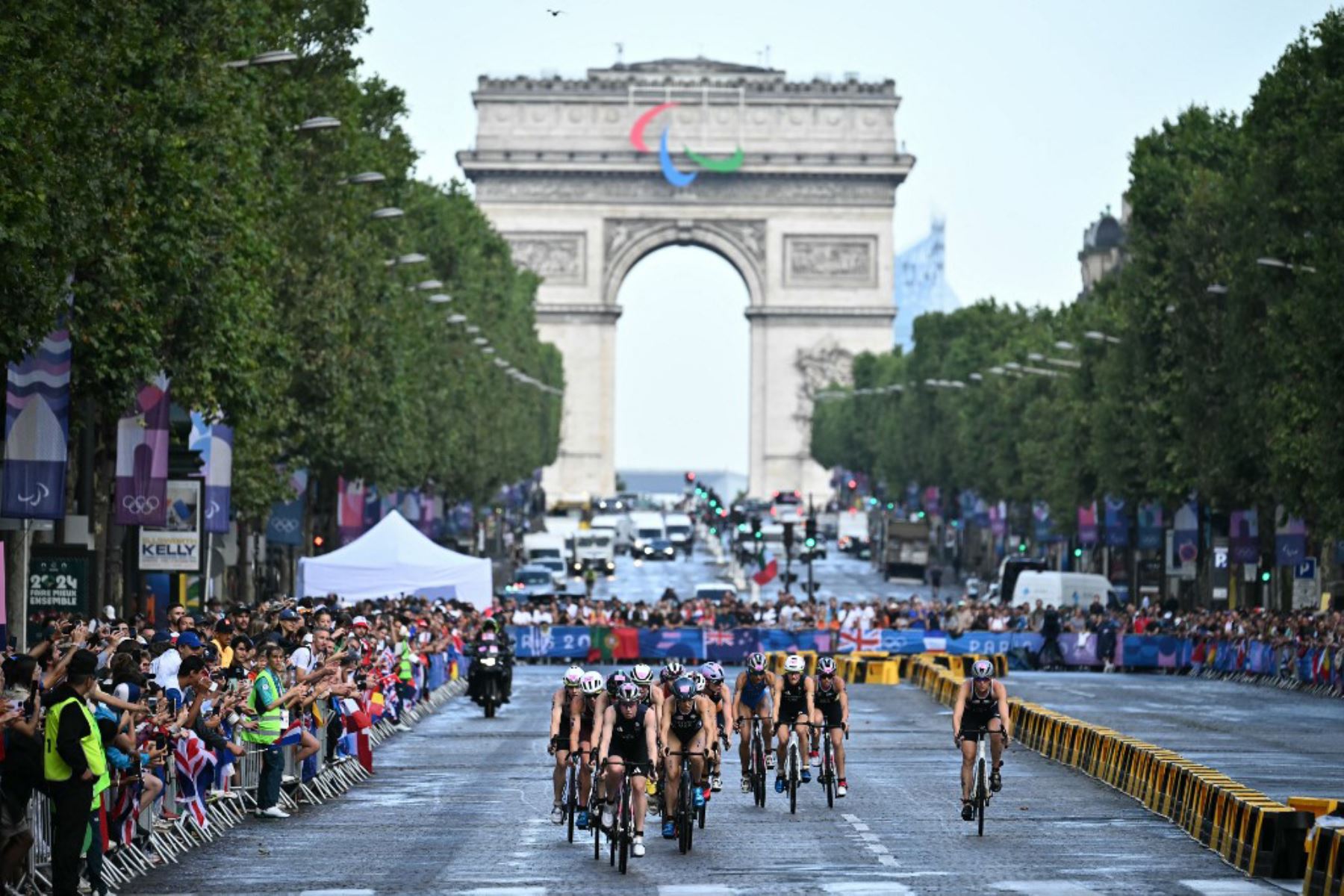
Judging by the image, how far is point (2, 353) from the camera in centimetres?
3184

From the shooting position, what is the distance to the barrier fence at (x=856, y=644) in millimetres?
69062

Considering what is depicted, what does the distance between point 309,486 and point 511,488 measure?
228 ft

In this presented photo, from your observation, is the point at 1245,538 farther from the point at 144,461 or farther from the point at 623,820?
the point at 623,820

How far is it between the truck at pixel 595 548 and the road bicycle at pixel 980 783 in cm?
9461

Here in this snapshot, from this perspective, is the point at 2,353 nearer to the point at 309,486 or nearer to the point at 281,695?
the point at 281,695

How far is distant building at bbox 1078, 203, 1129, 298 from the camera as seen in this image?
4998 inches

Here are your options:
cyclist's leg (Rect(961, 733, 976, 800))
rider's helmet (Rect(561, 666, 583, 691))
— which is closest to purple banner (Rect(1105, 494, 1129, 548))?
cyclist's leg (Rect(961, 733, 976, 800))

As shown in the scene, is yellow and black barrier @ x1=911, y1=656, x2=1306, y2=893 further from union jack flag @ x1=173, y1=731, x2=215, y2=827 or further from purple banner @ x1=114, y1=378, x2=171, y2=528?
purple banner @ x1=114, y1=378, x2=171, y2=528

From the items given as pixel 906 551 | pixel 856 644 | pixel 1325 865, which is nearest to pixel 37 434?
pixel 1325 865

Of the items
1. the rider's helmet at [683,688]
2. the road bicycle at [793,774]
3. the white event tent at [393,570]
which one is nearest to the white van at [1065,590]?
the white event tent at [393,570]

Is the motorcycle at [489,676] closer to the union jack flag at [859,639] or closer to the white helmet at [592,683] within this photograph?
the union jack flag at [859,639]

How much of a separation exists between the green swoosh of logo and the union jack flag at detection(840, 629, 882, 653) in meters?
97.6

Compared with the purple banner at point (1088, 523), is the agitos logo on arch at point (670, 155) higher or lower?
higher

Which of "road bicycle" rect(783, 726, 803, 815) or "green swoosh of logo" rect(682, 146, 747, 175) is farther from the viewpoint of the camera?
"green swoosh of logo" rect(682, 146, 747, 175)
